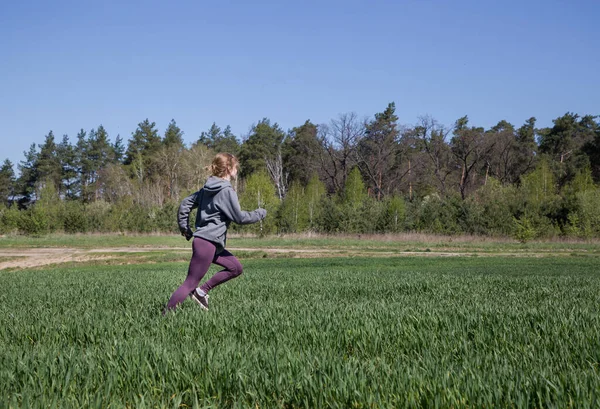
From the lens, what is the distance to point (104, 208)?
5550 cm

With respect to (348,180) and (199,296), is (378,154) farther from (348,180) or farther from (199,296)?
(199,296)

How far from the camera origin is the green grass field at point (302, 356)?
10.3 ft

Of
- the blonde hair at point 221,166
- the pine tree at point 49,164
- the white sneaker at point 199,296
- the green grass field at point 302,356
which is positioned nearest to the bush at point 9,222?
the pine tree at point 49,164

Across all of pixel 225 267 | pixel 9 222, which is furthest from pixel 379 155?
pixel 225 267

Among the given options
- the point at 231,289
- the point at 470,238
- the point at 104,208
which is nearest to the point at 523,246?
the point at 470,238

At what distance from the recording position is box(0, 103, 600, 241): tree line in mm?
44812

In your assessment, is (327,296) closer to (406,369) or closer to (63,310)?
(63,310)

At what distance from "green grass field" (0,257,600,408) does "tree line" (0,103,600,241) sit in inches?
1469

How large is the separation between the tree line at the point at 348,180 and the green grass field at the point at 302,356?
3732 cm

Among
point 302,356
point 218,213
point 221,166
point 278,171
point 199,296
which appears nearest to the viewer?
point 302,356

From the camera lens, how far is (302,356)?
3.99 meters

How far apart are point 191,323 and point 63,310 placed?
2779 millimetres

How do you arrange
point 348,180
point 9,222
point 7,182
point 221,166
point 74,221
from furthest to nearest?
point 7,182 < point 348,180 < point 9,222 < point 74,221 < point 221,166

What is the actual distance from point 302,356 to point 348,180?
59.9 m
